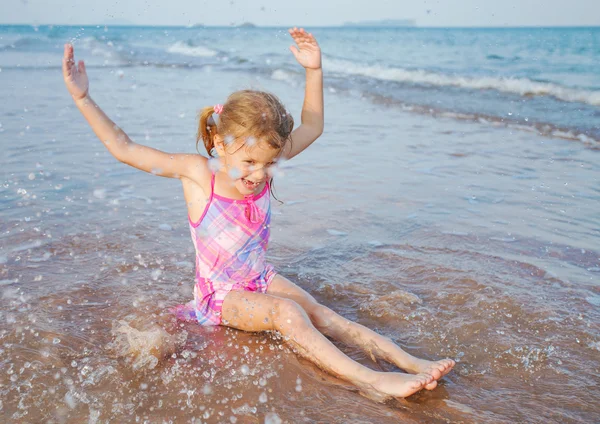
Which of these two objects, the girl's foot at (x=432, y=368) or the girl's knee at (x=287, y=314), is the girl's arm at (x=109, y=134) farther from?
the girl's foot at (x=432, y=368)

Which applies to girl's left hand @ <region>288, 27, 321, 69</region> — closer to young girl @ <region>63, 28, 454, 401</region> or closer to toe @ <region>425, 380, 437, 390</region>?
young girl @ <region>63, 28, 454, 401</region>

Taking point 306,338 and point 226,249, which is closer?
point 306,338

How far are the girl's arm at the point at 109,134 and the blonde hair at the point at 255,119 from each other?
0.28 meters

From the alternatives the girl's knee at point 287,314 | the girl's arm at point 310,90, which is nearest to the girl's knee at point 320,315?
the girl's knee at point 287,314

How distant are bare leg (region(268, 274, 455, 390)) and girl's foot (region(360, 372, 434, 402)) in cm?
5

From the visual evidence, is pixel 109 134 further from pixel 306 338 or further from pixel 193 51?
pixel 193 51

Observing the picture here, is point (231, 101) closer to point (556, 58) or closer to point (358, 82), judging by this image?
point (358, 82)

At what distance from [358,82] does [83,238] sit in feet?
32.8

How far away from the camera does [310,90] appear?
332 cm

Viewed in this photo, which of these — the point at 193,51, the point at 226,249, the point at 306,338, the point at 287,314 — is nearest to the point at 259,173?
the point at 226,249

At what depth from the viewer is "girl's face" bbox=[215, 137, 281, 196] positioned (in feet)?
9.15

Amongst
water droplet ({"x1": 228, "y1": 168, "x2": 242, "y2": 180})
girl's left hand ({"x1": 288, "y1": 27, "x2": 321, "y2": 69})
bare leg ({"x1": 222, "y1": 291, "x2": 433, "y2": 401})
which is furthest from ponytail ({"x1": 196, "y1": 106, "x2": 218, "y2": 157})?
bare leg ({"x1": 222, "y1": 291, "x2": 433, "y2": 401})

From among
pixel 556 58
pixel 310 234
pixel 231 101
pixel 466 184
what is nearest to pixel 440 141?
pixel 466 184

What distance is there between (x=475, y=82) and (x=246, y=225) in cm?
1074
